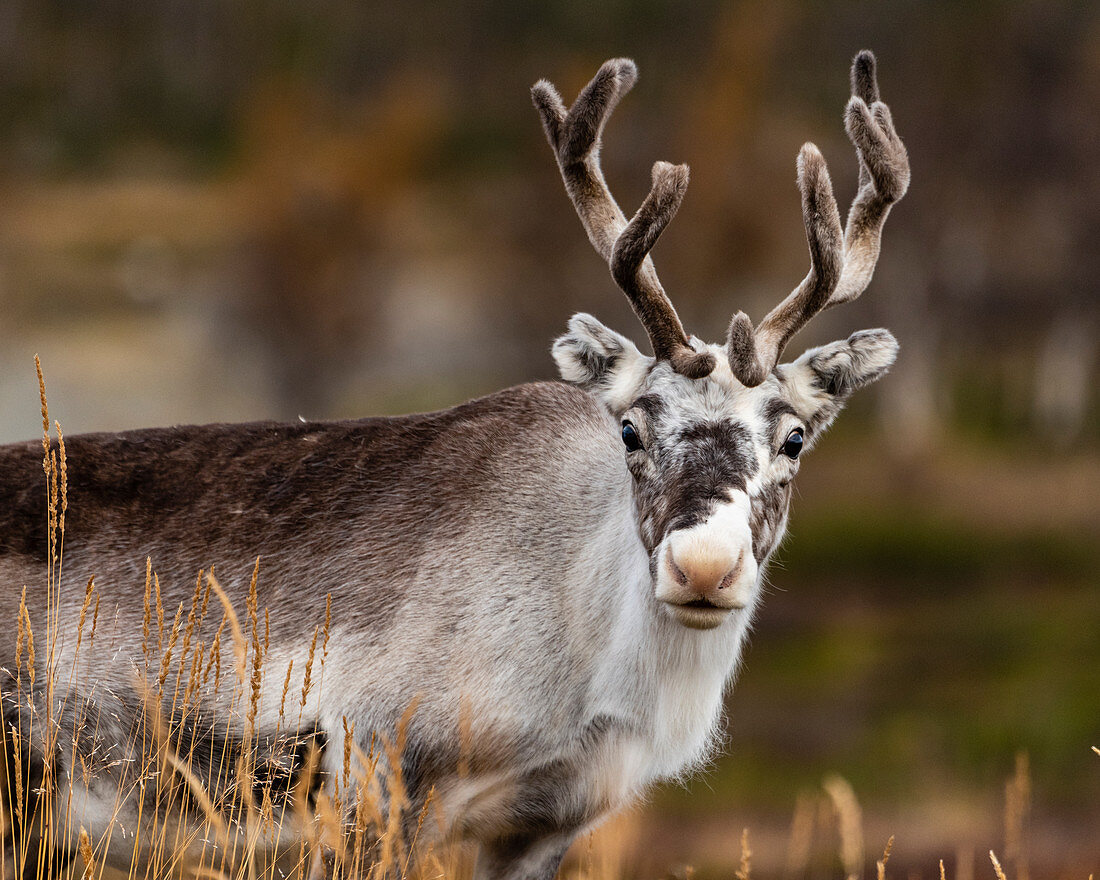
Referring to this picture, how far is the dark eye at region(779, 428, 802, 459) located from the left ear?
225 millimetres

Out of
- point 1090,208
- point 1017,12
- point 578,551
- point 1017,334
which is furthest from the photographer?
point 1017,12

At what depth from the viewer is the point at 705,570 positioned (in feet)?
14.7

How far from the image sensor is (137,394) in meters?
29.0

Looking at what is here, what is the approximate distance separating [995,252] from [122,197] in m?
23.4

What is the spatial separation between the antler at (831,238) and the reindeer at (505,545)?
1cm

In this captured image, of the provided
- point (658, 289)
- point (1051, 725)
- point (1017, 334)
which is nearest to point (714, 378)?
point (658, 289)

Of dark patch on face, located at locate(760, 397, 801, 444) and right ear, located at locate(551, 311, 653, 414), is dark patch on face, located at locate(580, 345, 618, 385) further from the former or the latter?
dark patch on face, located at locate(760, 397, 801, 444)

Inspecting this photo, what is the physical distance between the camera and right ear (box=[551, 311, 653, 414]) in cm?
560

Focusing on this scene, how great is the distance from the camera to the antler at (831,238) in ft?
16.8

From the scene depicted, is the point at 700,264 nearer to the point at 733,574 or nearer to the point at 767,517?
the point at 767,517

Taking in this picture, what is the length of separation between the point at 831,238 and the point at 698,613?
1.77 m

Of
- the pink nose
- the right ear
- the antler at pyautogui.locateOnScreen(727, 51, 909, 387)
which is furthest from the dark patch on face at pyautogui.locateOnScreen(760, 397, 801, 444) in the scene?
the pink nose

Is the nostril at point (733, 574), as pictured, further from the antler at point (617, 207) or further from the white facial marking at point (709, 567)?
the antler at point (617, 207)

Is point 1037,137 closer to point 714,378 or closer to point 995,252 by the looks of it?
point 995,252
